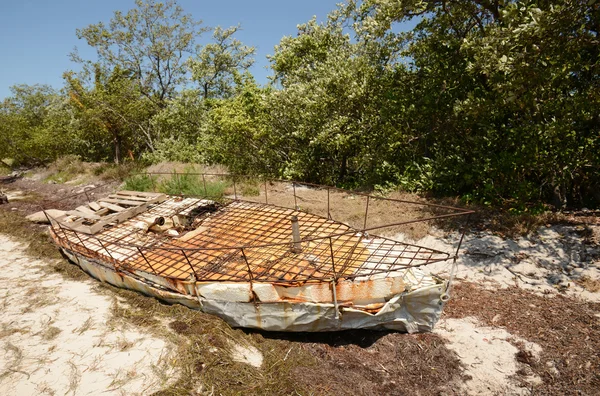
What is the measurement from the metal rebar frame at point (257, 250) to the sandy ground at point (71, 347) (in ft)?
3.26

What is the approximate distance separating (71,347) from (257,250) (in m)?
3.36

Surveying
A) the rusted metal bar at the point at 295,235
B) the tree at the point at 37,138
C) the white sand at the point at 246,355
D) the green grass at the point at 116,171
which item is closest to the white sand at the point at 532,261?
the rusted metal bar at the point at 295,235

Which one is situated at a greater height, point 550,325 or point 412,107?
point 412,107

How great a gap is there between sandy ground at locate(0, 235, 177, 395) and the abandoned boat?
0.75 m

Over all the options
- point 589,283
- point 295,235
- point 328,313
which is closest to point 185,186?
point 295,235

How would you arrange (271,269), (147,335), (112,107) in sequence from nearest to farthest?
(147,335)
(271,269)
(112,107)

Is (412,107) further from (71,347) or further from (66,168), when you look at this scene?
(66,168)

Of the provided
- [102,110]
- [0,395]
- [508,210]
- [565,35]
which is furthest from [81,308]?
[102,110]

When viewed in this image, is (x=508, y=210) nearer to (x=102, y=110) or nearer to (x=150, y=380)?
(x=150, y=380)

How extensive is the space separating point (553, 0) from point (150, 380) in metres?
9.64

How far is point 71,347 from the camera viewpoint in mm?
5160

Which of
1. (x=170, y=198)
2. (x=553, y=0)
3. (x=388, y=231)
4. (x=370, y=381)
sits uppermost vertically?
(x=553, y=0)

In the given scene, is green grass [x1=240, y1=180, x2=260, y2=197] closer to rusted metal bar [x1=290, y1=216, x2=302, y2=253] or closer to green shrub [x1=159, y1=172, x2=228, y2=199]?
green shrub [x1=159, y1=172, x2=228, y2=199]

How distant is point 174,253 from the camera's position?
643 centimetres
